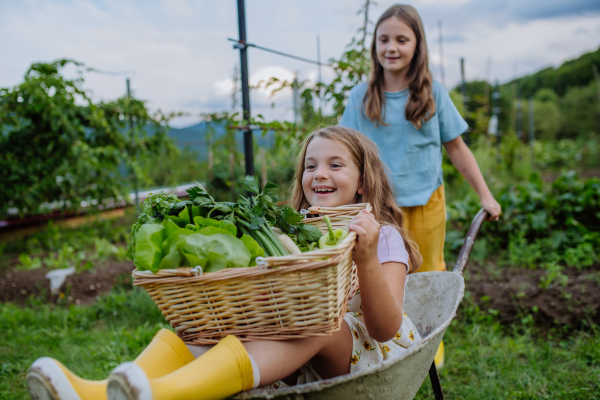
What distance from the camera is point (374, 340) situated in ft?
4.79

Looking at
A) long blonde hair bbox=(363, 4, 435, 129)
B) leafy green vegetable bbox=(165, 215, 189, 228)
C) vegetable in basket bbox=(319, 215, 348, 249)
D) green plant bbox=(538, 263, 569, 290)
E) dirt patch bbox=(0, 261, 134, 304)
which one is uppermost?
long blonde hair bbox=(363, 4, 435, 129)

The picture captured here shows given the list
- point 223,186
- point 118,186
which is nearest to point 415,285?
point 118,186

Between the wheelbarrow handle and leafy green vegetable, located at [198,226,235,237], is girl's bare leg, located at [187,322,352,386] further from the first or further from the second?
the wheelbarrow handle

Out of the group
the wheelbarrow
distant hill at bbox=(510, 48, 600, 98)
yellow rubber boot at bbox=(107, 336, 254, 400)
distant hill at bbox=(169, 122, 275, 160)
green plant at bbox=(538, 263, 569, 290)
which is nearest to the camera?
yellow rubber boot at bbox=(107, 336, 254, 400)

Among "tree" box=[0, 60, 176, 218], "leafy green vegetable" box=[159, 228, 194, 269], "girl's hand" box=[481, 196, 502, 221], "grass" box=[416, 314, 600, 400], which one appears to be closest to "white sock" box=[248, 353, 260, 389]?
"leafy green vegetable" box=[159, 228, 194, 269]

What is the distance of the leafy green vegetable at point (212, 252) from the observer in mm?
1047

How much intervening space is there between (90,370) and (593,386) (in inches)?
110

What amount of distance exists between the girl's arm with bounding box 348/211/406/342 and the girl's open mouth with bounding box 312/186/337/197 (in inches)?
16.4

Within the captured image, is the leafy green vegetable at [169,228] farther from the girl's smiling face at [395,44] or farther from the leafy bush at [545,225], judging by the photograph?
the leafy bush at [545,225]

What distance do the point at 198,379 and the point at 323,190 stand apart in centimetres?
96

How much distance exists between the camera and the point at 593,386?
2043 millimetres

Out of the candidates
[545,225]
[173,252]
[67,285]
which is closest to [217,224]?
[173,252]

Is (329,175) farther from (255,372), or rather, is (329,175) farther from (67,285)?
(67,285)

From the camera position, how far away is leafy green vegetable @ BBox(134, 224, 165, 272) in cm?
104
